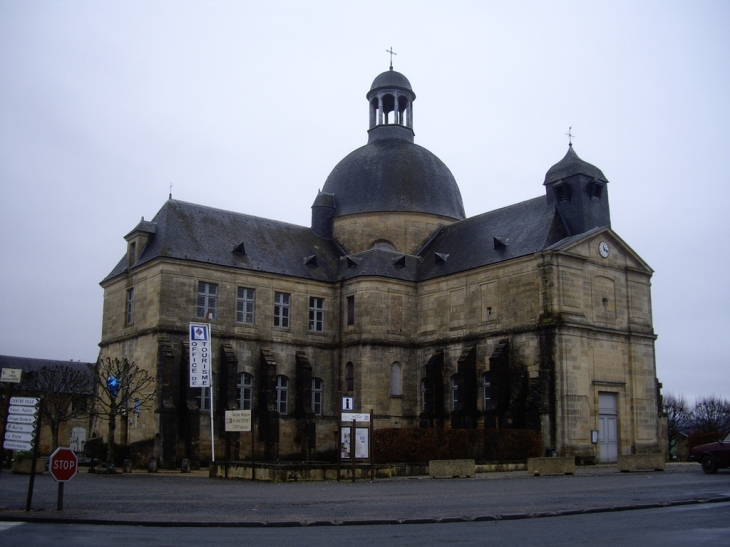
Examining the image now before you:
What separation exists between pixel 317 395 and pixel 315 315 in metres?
Result: 4.17

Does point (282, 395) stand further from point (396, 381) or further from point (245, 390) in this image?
point (396, 381)

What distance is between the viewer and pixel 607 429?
122 ft

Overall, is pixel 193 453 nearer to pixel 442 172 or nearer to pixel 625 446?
pixel 625 446

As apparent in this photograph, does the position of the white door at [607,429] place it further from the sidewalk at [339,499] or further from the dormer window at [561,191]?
the sidewalk at [339,499]

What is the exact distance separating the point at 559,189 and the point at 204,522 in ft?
98.4

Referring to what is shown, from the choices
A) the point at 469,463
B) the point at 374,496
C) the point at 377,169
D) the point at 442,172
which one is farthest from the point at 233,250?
the point at 374,496

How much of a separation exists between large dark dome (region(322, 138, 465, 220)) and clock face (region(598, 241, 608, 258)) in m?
11.0

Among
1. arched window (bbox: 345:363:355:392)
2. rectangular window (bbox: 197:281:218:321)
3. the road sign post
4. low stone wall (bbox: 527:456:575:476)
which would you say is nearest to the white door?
low stone wall (bbox: 527:456:575:476)

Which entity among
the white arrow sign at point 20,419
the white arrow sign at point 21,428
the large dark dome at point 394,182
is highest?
the large dark dome at point 394,182

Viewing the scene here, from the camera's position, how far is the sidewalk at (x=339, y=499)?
45.9 feet

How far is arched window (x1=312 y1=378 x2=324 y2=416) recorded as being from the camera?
42375 mm

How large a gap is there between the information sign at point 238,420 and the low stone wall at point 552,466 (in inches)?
385

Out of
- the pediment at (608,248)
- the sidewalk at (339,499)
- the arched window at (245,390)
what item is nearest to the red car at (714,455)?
the sidewalk at (339,499)

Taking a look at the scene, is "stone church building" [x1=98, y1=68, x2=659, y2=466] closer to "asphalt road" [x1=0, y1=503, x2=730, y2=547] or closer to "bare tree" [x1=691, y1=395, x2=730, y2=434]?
"asphalt road" [x1=0, y1=503, x2=730, y2=547]
